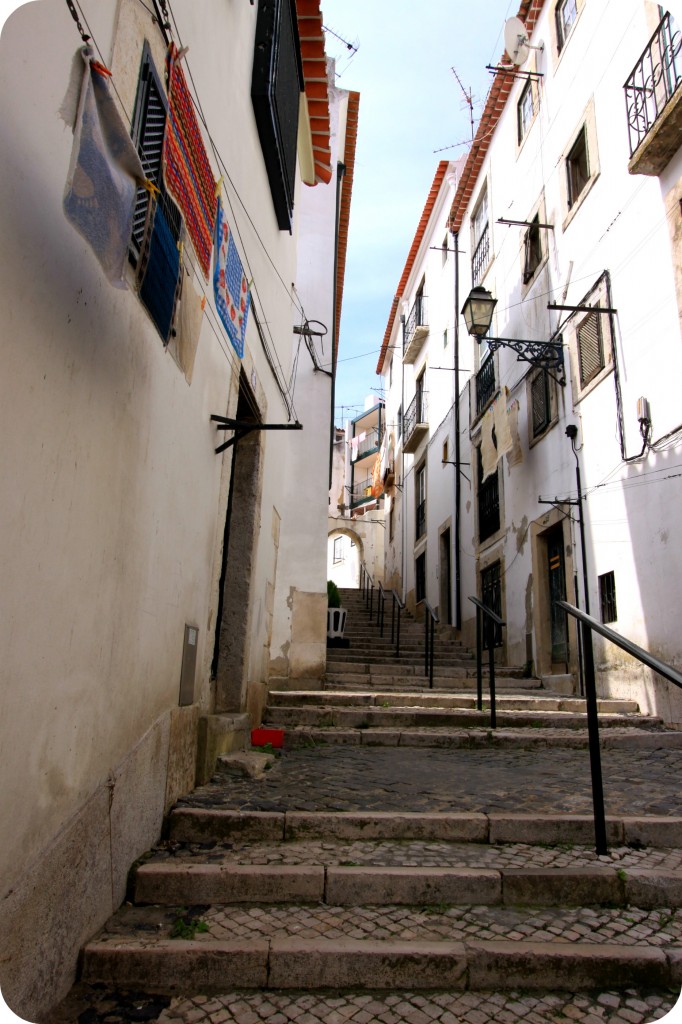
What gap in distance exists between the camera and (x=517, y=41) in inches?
454

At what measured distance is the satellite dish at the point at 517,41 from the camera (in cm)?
1150

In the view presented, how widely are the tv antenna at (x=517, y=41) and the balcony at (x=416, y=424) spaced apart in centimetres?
851

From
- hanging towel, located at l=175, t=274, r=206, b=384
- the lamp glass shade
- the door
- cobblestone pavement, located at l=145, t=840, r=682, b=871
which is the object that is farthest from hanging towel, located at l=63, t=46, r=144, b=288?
the lamp glass shade

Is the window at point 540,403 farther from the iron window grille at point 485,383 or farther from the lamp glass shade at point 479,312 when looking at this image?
the iron window grille at point 485,383

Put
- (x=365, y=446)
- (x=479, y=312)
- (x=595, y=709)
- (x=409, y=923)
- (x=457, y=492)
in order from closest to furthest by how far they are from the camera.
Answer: (x=409, y=923) < (x=595, y=709) < (x=479, y=312) < (x=457, y=492) < (x=365, y=446)

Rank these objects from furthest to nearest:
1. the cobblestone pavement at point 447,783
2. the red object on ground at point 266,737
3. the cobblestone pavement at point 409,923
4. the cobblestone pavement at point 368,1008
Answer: the red object on ground at point 266,737 < the cobblestone pavement at point 447,783 < the cobblestone pavement at point 409,923 < the cobblestone pavement at point 368,1008

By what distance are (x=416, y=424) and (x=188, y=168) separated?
620 inches

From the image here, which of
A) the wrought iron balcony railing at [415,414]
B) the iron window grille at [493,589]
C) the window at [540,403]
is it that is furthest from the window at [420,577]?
the window at [540,403]

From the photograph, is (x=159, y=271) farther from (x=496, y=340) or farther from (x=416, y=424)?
(x=416, y=424)

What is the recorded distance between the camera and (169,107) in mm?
2848

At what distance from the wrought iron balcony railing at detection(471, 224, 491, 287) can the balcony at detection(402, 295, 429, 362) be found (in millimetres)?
4377

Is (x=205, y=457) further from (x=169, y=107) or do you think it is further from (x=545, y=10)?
(x=545, y=10)

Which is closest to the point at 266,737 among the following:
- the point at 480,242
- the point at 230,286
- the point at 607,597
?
the point at 230,286

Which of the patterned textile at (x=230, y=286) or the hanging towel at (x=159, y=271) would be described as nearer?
the hanging towel at (x=159, y=271)
